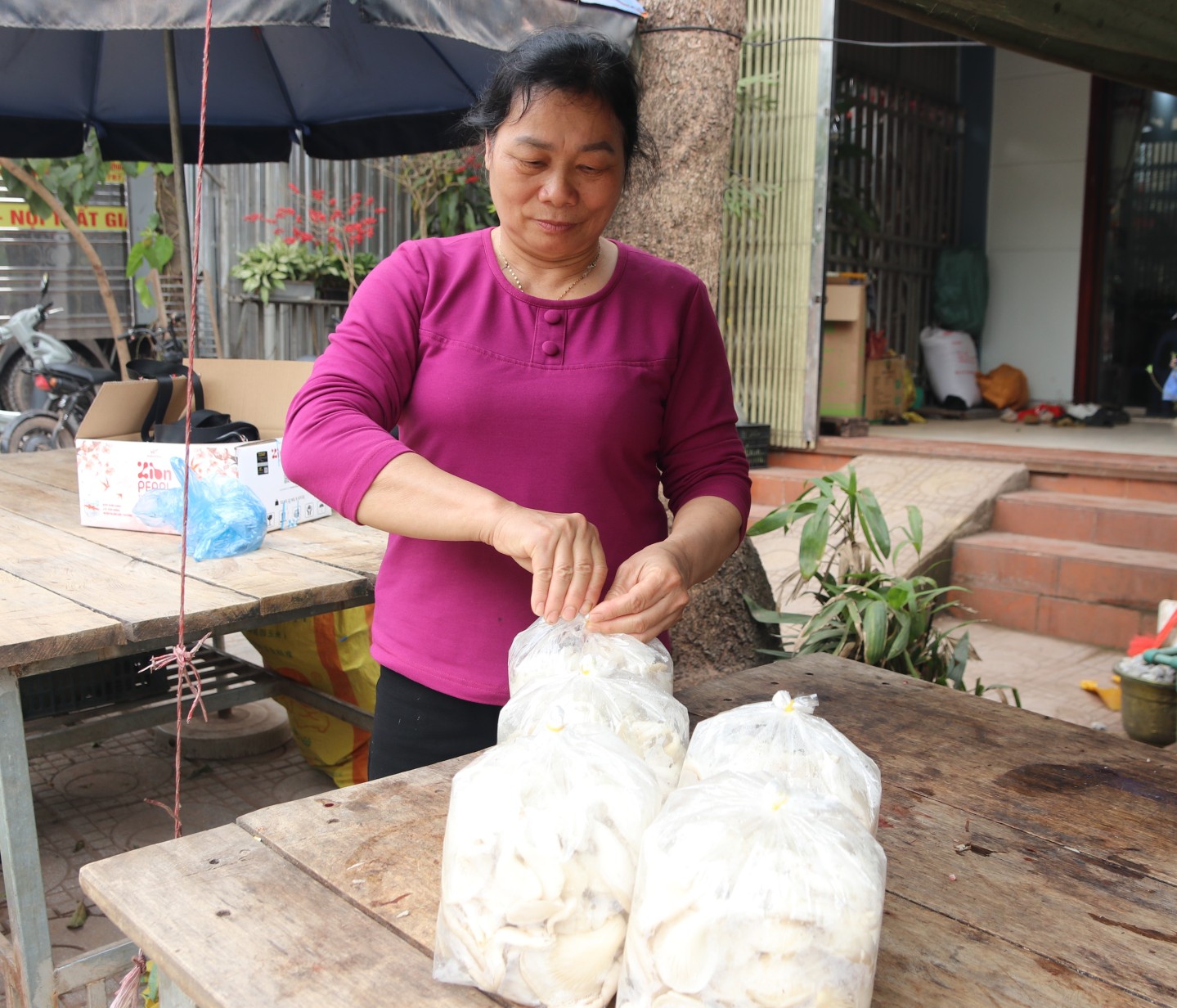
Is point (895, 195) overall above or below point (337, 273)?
above

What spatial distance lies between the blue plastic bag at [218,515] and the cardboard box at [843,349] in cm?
527

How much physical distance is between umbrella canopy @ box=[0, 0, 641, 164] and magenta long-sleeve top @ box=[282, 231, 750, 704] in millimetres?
2403

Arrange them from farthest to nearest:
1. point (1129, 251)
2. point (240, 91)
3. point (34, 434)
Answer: point (1129, 251) < point (34, 434) < point (240, 91)

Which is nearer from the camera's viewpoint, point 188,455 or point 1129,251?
point 188,455

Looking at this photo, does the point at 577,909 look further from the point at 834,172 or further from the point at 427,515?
the point at 834,172

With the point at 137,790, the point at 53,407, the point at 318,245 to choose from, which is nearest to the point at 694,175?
the point at 137,790

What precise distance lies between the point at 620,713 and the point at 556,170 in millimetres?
804

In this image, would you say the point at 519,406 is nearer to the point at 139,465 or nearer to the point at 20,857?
the point at 20,857

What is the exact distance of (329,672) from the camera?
3.30m

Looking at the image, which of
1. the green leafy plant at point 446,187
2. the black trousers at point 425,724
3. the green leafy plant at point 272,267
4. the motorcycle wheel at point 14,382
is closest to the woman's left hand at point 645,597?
the black trousers at point 425,724

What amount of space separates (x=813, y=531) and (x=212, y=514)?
1804 millimetres

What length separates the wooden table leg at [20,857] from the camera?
1951 millimetres

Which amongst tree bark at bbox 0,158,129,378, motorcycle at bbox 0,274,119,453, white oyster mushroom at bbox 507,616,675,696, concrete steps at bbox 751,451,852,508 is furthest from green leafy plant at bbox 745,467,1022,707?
motorcycle at bbox 0,274,119,453

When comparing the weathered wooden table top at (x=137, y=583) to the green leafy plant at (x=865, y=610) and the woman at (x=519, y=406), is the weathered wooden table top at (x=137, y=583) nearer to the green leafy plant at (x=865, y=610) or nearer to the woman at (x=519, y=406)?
the woman at (x=519, y=406)
